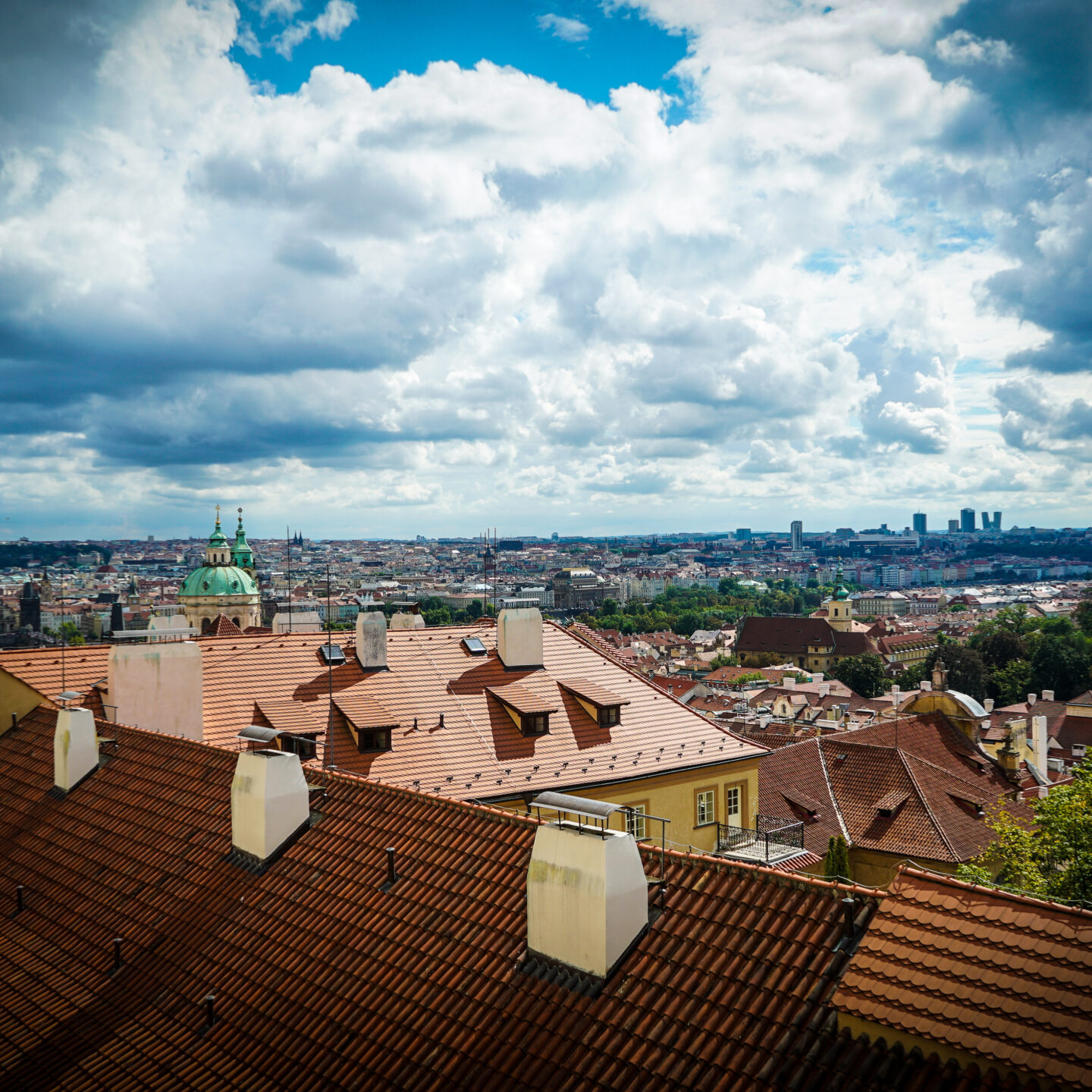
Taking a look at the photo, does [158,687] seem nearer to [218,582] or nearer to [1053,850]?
[1053,850]

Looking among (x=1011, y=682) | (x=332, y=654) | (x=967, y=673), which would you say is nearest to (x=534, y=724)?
(x=332, y=654)

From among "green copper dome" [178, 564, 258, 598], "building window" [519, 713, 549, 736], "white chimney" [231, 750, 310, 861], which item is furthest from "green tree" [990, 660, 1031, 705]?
"white chimney" [231, 750, 310, 861]

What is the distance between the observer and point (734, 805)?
24.0 metres

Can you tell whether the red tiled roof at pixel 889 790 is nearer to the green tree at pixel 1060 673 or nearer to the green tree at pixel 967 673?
the green tree at pixel 967 673

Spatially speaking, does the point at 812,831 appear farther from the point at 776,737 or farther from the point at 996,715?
the point at 996,715

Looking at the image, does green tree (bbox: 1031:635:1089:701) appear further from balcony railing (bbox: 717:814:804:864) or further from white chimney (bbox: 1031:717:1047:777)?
balcony railing (bbox: 717:814:804:864)

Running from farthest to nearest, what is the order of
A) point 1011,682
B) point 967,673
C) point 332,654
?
point 1011,682, point 967,673, point 332,654

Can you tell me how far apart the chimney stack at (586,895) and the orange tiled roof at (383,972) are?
0.22m

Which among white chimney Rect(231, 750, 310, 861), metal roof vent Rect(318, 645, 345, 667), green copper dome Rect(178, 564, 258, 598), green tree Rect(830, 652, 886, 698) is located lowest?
green tree Rect(830, 652, 886, 698)

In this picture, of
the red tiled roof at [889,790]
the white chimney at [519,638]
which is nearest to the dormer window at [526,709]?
the white chimney at [519,638]

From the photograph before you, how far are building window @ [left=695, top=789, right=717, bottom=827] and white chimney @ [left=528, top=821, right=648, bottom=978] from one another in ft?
48.3

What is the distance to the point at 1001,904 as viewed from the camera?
744 cm

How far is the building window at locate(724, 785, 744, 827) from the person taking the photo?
77.8 ft

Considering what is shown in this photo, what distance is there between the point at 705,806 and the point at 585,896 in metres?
15.4
